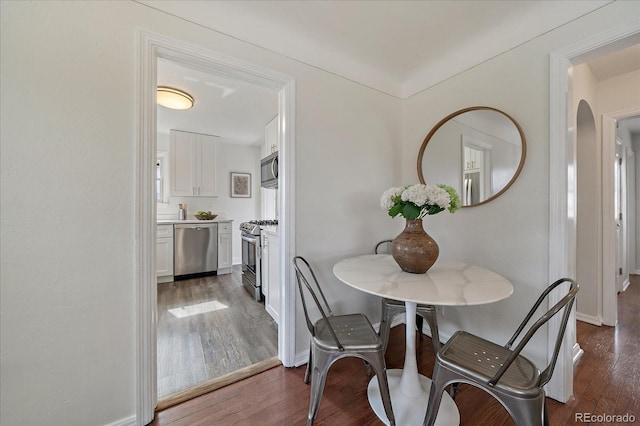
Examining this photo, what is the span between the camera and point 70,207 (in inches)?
44.6

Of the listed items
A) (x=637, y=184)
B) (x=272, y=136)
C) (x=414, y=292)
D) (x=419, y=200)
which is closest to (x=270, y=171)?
(x=272, y=136)

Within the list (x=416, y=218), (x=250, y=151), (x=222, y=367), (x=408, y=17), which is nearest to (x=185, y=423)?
(x=222, y=367)

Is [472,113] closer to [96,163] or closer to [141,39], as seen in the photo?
[141,39]

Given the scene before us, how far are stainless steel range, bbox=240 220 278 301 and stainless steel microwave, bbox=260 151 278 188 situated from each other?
601 mm

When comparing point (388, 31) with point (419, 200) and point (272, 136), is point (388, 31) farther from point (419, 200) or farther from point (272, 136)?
point (272, 136)

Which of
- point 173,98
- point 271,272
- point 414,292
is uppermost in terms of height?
point 173,98

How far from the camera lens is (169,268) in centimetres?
384

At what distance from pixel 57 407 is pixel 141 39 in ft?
6.05

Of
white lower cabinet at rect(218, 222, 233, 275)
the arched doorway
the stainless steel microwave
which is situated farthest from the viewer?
white lower cabinet at rect(218, 222, 233, 275)

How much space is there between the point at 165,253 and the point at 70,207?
3059 mm

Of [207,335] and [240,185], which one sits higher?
[240,185]

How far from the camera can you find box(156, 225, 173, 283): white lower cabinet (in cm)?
377

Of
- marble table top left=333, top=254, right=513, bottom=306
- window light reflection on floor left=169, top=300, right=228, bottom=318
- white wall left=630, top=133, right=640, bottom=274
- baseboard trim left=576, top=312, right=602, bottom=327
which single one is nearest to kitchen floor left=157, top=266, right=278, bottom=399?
window light reflection on floor left=169, top=300, right=228, bottom=318

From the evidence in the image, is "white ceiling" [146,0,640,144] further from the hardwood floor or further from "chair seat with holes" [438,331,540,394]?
the hardwood floor
